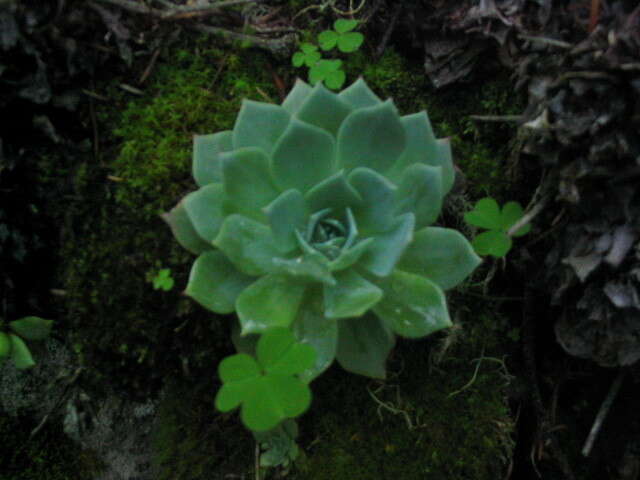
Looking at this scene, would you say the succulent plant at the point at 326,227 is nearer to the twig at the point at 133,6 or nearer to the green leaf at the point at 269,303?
the green leaf at the point at 269,303

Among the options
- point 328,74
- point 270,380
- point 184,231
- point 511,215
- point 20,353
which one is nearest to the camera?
point 270,380

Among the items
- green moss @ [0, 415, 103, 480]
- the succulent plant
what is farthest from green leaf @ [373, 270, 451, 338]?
green moss @ [0, 415, 103, 480]

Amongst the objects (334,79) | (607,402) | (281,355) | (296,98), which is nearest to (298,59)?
(334,79)

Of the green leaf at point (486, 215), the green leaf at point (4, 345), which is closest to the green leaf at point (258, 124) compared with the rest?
the green leaf at point (486, 215)

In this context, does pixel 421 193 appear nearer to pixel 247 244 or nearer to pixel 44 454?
pixel 247 244

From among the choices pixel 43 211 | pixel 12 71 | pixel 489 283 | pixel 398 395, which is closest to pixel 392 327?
pixel 398 395

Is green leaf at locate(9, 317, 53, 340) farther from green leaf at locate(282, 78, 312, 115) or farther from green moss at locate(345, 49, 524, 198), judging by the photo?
green moss at locate(345, 49, 524, 198)

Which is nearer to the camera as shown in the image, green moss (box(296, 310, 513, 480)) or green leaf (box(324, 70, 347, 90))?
green moss (box(296, 310, 513, 480))
